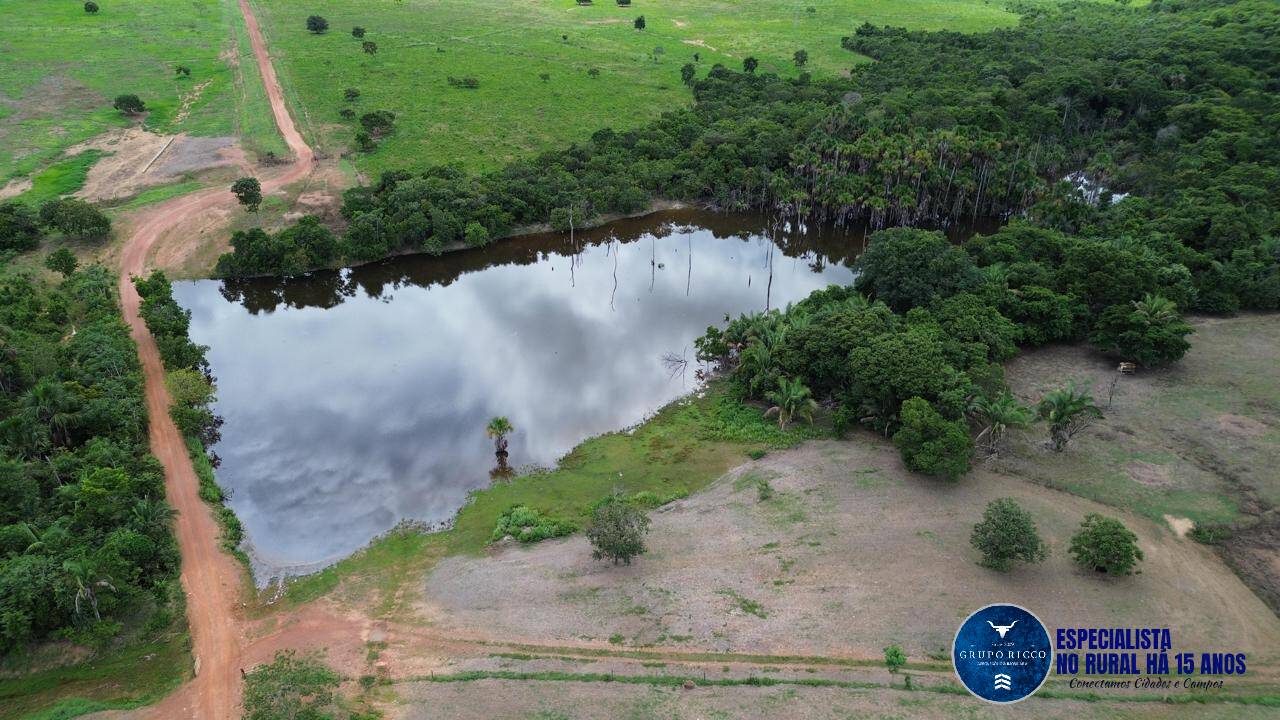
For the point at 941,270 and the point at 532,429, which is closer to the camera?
the point at 532,429

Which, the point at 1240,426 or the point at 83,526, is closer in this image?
the point at 83,526

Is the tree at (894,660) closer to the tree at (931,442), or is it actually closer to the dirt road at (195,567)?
the tree at (931,442)

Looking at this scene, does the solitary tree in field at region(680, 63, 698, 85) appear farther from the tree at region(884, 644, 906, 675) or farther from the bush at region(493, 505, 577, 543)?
the tree at region(884, 644, 906, 675)

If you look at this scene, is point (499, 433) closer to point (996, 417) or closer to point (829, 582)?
→ point (829, 582)

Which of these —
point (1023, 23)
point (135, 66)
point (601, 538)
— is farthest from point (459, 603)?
point (1023, 23)

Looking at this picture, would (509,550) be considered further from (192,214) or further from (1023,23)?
(1023,23)

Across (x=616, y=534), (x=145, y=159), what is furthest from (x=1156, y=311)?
(x=145, y=159)

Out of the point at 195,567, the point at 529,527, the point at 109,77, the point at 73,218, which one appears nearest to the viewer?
the point at 195,567

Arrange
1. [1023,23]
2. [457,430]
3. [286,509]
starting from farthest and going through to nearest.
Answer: [1023,23]
[457,430]
[286,509]

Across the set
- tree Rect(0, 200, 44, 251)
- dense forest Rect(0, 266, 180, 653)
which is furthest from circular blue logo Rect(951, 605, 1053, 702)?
tree Rect(0, 200, 44, 251)
